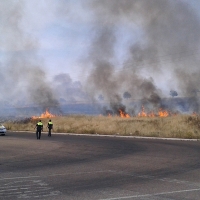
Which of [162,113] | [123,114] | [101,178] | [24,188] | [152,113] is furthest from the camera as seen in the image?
[123,114]

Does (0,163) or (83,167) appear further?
(0,163)

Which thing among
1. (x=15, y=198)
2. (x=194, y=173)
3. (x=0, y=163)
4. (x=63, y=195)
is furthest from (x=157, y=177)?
(x=0, y=163)

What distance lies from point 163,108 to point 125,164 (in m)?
64.9

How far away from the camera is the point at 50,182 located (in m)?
10.0

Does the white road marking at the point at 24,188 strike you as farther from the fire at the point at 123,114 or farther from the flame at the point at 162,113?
the fire at the point at 123,114

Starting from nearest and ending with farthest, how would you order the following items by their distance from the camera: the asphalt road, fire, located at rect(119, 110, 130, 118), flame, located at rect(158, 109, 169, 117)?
the asphalt road, flame, located at rect(158, 109, 169, 117), fire, located at rect(119, 110, 130, 118)

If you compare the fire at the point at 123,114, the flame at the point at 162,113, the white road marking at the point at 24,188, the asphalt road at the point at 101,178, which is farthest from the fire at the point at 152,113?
the white road marking at the point at 24,188

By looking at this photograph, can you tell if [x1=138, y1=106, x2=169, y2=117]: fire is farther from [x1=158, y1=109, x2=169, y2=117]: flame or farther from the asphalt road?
the asphalt road

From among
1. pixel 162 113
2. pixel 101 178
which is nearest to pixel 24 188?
pixel 101 178

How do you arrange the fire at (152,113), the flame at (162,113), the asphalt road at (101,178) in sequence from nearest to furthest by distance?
the asphalt road at (101,178) → the flame at (162,113) → the fire at (152,113)

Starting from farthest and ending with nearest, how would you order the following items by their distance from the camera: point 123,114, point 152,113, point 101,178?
point 123,114 < point 152,113 < point 101,178

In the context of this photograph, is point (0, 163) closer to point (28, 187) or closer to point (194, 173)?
point (28, 187)

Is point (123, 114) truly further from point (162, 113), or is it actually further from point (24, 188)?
point (24, 188)

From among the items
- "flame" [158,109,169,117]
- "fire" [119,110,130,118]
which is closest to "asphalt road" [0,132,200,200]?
"flame" [158,109,169,117]
